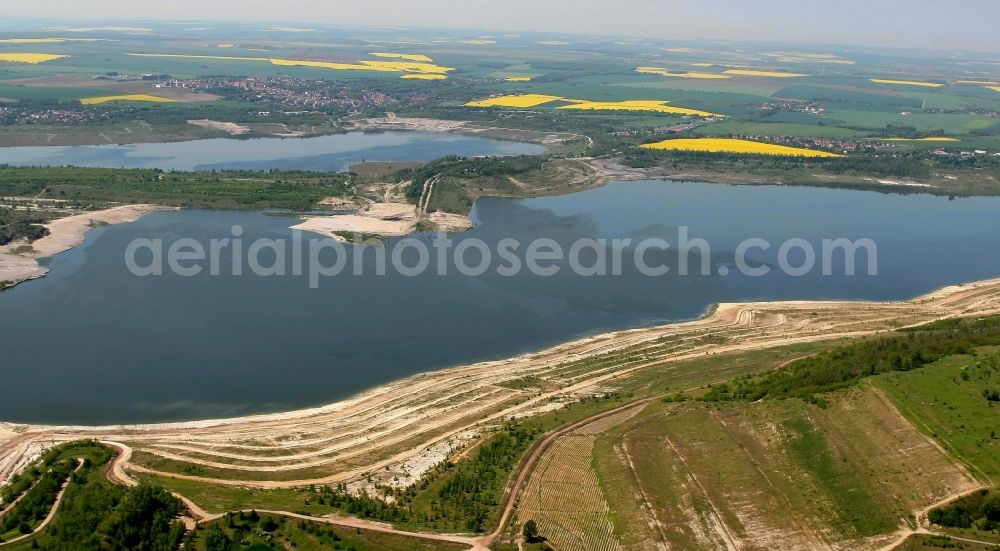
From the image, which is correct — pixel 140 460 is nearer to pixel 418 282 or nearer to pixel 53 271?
pixel 418 282

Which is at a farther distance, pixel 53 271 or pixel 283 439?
pixel 53 271

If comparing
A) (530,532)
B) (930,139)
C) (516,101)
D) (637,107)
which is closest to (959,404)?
(530,532)

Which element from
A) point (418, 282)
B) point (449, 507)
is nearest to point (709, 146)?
point (418, 282)

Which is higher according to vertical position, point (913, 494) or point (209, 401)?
point (913, 494)

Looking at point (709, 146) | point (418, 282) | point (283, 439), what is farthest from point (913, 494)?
point (709, 146)

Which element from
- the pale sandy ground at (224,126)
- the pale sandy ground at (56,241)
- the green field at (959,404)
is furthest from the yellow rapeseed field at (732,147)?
the green field at (959,404)

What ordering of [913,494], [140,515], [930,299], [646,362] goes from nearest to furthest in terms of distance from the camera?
[140,515], [913,494], [646,362], [930,299]

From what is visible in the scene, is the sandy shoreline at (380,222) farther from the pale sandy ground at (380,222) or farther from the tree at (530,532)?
the tree at (530,532)

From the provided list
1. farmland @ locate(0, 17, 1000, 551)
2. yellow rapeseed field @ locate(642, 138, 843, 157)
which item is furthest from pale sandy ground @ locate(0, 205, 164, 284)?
yellow rapeseed field @ locate(642, 138, 843, 157)

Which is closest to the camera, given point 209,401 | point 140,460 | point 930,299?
point 140,460
